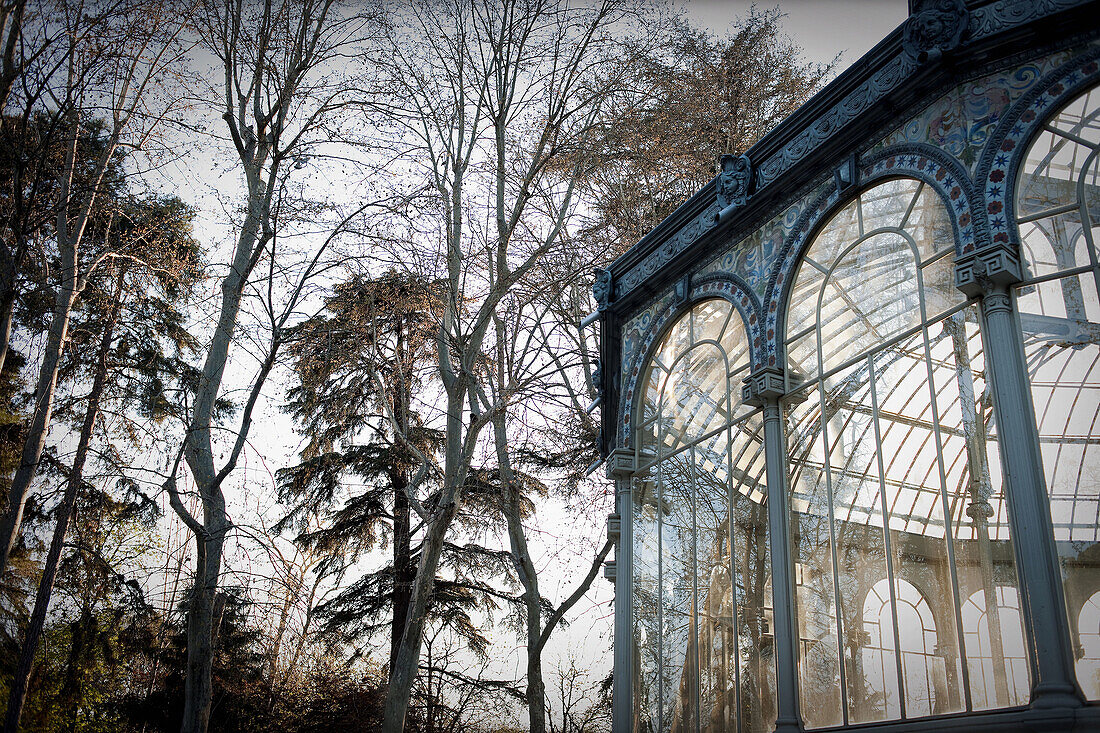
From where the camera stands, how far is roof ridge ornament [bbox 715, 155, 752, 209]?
1012cm

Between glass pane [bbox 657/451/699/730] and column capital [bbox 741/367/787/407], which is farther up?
column capital [bbox 741/367/787/407]

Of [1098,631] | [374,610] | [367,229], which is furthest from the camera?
[374,610]

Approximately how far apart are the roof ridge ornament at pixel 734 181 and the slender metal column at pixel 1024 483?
3287mm

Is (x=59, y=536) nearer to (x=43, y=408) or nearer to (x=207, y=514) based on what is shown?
(x=43, y=408)

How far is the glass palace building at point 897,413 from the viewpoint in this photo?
6.41m

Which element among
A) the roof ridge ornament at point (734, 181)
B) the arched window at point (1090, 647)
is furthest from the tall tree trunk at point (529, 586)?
the arched window at point (1090, 647)

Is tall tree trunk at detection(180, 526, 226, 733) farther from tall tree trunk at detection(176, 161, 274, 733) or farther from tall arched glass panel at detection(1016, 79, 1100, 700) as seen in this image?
tall arched glass panel at detection(1016, 79, 1100, 700)

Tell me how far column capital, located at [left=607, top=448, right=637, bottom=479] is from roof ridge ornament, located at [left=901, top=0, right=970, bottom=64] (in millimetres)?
5969

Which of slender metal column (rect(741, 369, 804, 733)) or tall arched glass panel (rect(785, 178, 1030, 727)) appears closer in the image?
tall arched glass panel (rect(785, 178, 1030, 727))

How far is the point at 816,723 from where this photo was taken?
7883mm

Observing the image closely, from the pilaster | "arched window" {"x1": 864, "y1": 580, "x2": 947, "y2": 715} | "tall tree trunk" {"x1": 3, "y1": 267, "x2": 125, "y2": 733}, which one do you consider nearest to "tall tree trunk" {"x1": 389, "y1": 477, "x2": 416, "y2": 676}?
"tall tree trunk" {"x1": 3, "y1": 267, "x2": 125, "y2": 733}

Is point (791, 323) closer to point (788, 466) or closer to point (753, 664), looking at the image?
point (788, 466)

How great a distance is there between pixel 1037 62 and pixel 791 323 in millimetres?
3291

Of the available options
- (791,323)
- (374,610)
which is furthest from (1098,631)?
(374,610)
